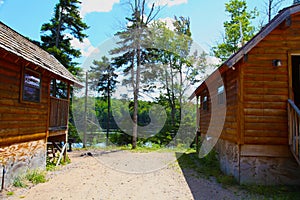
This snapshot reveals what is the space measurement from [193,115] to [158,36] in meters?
7.91

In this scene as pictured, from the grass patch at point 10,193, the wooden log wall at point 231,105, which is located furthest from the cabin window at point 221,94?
the grass patch at point 10,193

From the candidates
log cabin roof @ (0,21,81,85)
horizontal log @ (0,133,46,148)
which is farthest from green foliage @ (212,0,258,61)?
horizontal log @ (0,133,46,148)

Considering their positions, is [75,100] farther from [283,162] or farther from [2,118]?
[283,162]

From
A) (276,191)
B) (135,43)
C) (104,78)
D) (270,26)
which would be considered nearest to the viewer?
(276,191)

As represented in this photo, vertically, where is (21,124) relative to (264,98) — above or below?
below

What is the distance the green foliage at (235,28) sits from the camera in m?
20.3

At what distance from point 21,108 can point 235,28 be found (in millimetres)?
18809

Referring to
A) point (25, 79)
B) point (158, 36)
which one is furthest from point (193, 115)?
point (25, 79)

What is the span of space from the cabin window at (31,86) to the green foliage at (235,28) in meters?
17.5

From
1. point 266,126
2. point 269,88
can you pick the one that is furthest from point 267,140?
point 269,88

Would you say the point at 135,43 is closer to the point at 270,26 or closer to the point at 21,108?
the point at 21,108

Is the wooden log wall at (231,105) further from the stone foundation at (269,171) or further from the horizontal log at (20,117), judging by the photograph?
the horizontal log at (20,117)

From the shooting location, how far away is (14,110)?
587cm

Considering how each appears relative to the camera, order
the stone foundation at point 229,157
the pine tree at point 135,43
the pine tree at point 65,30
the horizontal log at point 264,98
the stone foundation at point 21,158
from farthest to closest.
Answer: the pine tree at point 135,43 < the pine tree at point 65,30 < the stone foundation at point 229,157 < the horizontal log at point 264,98 < the stone foundation at point 21,158
